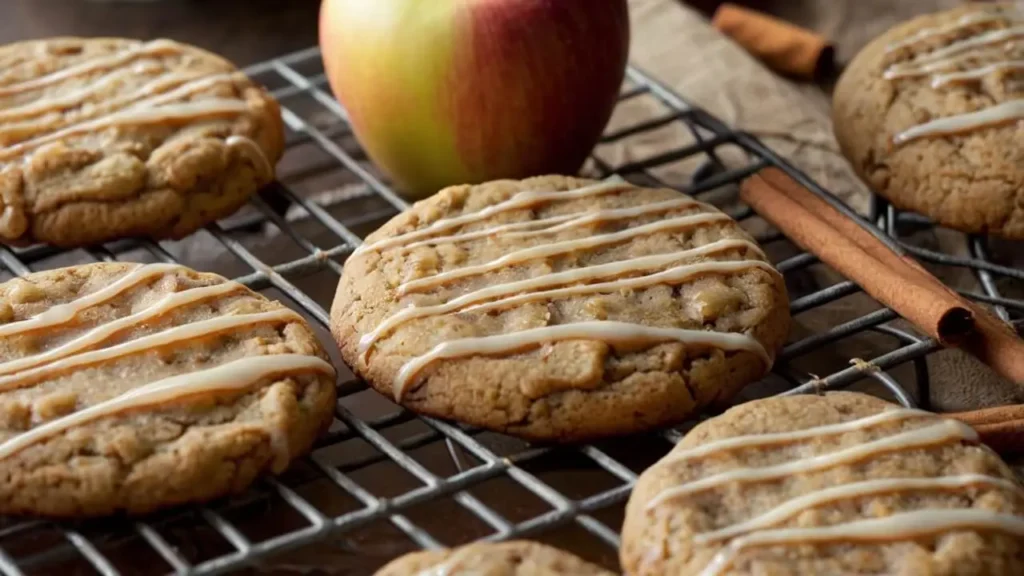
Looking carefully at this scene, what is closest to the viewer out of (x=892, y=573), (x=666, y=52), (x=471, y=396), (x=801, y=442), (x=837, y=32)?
(x=892, y=573)

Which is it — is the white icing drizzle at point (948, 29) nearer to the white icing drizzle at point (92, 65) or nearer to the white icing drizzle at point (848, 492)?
the white icing drizzle at point (848, 492)

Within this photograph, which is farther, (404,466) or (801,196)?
(801,196)

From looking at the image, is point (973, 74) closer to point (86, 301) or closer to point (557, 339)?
point (557, 339)

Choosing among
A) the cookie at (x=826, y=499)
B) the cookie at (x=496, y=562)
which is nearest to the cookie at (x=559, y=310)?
the cookie at (x=826, y=499)

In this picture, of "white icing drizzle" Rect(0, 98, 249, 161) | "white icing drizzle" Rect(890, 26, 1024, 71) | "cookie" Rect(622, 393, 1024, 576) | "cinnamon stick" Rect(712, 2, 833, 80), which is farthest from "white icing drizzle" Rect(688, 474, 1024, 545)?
"cinnamon stick" Rect(712, 2, 833, 80)

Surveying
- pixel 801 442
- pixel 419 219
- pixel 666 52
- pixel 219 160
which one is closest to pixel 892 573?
Result: pixel 801 442

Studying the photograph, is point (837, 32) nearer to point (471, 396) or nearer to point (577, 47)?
point (577, 47)

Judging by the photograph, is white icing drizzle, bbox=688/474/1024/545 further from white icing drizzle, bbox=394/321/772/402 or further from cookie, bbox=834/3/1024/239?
cookie, bbox=834/3/1024/239

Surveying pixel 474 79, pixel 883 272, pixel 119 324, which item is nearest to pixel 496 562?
pixel 119 324
